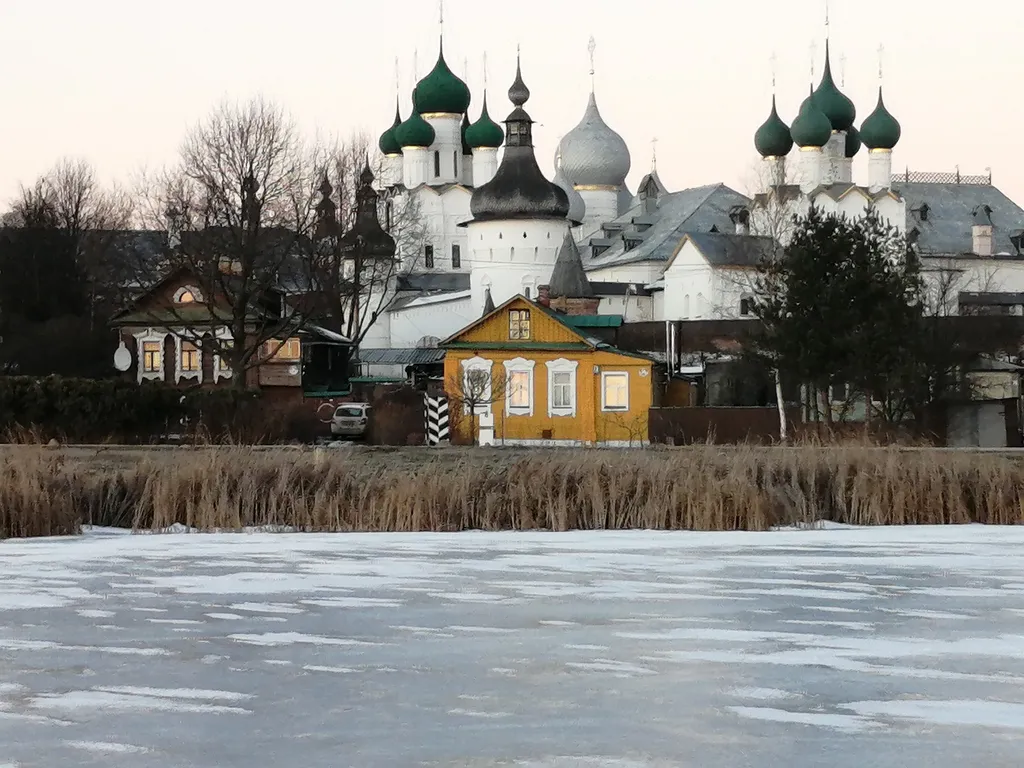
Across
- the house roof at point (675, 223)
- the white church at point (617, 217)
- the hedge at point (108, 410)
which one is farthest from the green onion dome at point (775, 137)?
the hedge at point (108, 410)

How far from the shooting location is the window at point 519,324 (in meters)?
46.6

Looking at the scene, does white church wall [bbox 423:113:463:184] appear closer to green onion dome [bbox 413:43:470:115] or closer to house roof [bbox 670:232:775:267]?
green onion dome [bbox 413:43:470:115]

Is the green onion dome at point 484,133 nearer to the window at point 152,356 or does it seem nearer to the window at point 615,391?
the window at point 152,356

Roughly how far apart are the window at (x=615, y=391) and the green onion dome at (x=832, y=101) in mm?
35705

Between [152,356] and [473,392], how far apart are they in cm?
1310

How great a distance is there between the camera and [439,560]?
43.1ft

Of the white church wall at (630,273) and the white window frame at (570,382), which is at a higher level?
the white church wall at (630,273)

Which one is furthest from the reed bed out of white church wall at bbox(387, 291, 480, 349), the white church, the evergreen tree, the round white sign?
white church wall at bbox(387, 291, 480, 349)

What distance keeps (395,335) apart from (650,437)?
127ft

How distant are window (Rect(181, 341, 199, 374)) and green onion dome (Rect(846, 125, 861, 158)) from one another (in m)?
39.2

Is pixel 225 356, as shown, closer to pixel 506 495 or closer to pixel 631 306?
pixel 506 495

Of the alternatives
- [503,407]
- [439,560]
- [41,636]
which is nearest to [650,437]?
[503,407]

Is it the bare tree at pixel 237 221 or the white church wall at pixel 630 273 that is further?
the white church wall at pixel 630 273

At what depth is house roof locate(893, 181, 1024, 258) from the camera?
8494 centimetres
